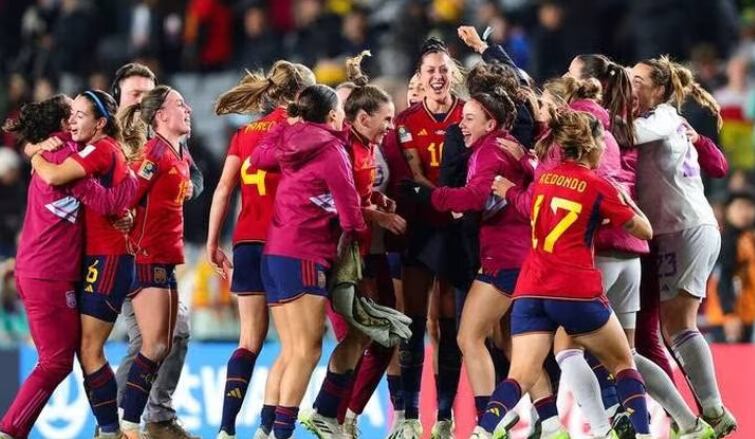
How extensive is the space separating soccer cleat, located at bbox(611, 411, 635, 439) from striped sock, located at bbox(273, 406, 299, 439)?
5.30ft

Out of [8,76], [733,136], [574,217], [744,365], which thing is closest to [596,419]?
[574,217]

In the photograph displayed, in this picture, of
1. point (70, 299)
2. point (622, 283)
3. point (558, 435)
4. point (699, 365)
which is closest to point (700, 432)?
point (699, 365)

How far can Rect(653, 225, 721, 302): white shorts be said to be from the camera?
28.7 feet

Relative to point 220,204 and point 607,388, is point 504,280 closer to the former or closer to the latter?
point 607,388

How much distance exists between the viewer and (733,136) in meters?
14.2

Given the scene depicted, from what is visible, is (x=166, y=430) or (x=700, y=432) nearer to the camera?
(x=700, y=432)

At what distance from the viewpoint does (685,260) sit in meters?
8.75

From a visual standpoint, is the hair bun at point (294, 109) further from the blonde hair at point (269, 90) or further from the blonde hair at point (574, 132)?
the blonde hair at point (574, 132)

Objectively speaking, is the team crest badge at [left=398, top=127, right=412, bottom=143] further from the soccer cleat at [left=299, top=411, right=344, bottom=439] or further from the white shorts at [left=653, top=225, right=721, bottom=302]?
the soccer cleat at [left=299, top=411, right=344, bottom=439]

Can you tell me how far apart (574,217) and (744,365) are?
343 centimetres

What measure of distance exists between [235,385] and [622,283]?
209 cm

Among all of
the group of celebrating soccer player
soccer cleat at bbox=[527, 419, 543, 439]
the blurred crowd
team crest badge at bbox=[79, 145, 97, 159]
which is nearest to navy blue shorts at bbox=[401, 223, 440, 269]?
the group of celebrating soccer player

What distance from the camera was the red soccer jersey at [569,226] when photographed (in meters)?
7.86

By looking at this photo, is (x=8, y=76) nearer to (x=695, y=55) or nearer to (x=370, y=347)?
(x=695, y=55)
